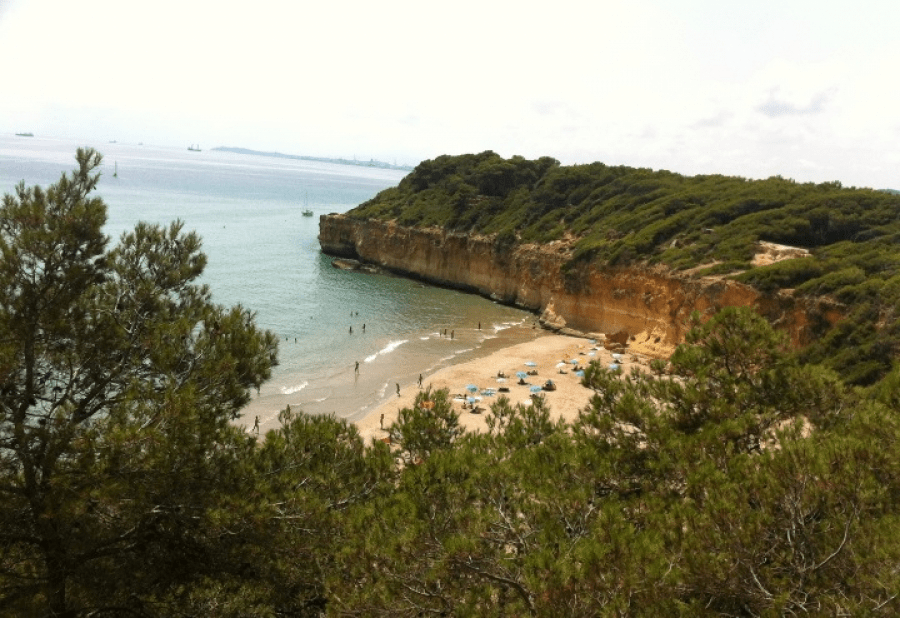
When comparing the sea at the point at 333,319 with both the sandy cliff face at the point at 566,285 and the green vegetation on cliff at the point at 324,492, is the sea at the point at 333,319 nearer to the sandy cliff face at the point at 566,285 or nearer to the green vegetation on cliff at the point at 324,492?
the sandy cliff face at the point at 566,285

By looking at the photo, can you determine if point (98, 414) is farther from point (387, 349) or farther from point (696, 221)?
point (696, 221)

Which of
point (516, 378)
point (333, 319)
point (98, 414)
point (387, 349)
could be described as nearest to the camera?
point (98, 414)

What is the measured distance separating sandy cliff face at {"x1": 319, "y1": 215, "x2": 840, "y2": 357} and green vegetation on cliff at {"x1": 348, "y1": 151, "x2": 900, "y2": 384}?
3.05 ft

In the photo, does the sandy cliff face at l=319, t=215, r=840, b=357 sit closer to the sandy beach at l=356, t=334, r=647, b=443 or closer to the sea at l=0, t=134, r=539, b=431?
the sea at l=0, t=134, r=539, b=431

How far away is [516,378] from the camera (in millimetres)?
32531

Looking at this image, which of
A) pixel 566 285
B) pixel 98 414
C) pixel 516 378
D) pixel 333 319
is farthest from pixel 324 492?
pixel 566 285

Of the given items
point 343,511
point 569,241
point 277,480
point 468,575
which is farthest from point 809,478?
point 569,241

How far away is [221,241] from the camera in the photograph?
231 ft

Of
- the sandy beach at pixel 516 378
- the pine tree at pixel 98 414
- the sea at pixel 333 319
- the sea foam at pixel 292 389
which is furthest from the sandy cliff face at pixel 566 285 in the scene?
the pine tree at pixel 98 414

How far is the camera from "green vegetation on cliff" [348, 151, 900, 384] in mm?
25750

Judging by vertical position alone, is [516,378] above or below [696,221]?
below

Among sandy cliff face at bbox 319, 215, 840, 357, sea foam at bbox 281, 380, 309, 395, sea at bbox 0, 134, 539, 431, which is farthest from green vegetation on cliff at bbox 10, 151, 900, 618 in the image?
sea foam at bbox 281, 380, 309, 395

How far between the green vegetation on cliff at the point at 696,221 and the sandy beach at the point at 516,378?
21.6 ft

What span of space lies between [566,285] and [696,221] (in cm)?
952
